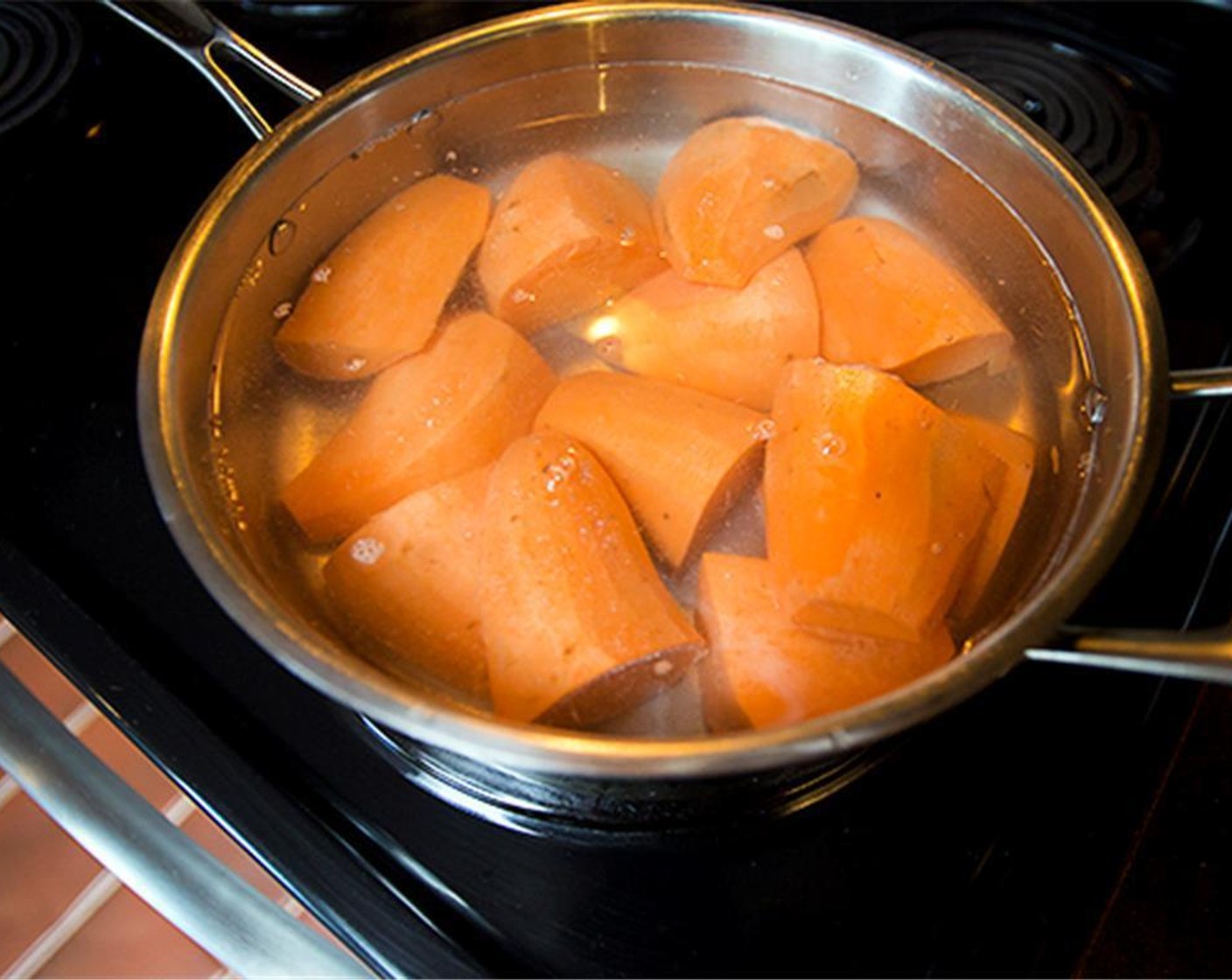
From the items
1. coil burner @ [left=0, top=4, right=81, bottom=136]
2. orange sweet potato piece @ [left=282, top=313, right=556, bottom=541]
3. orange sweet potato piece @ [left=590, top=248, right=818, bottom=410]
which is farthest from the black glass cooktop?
orange sweet potato piece @ [left=590, top=248, right=818, bottom=410]

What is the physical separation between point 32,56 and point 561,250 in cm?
43

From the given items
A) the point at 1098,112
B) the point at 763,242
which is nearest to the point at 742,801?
the point at 763,242

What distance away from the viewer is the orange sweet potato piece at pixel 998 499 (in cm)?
60

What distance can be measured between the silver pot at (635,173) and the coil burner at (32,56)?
18cm

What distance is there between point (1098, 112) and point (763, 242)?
0.96 ft

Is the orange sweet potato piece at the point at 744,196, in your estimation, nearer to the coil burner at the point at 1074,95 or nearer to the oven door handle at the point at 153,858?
the coil burner at the point at 1074,95

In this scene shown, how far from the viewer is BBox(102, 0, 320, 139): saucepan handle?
67cm

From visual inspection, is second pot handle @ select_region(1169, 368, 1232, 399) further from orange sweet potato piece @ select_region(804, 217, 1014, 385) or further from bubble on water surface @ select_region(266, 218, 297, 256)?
bubble on water surface @ select_region(266, 218, 297, 256)

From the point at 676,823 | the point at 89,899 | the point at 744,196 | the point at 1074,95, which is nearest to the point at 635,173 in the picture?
the point at 744,196

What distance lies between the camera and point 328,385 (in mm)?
683

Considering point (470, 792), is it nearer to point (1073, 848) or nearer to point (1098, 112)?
point (1073, 848)

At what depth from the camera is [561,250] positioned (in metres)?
0.69

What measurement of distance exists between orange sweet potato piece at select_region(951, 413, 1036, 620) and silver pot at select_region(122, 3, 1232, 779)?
12 mm

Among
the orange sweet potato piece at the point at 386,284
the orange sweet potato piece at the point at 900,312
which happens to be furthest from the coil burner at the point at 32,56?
the orange sweet potato piece at the point at 900,312
